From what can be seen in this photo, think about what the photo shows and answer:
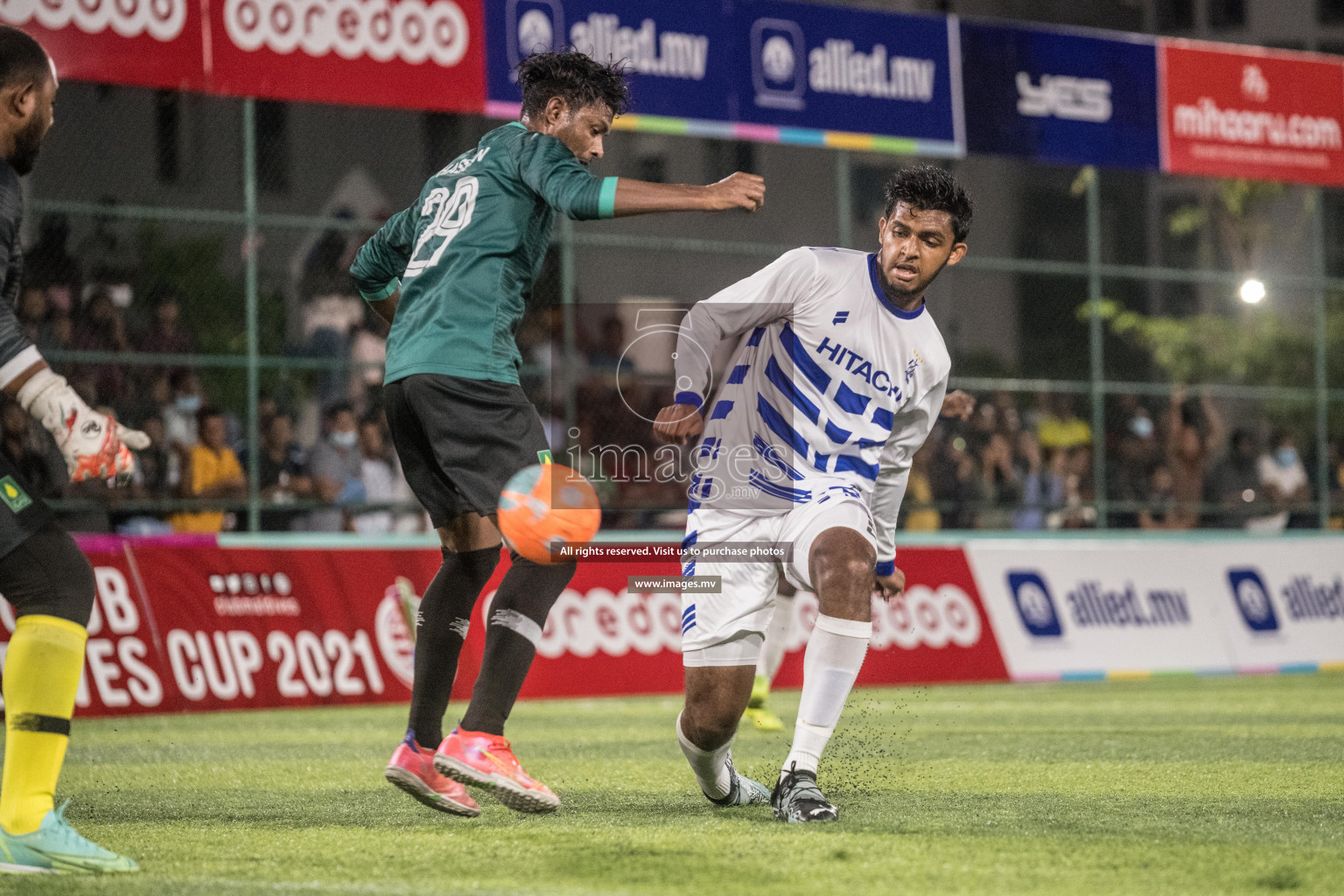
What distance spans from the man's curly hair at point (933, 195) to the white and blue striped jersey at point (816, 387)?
0.85ft

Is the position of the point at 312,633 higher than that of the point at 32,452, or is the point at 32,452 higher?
the point at 32,452

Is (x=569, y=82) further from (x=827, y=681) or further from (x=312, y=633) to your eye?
(x=312, y=633)

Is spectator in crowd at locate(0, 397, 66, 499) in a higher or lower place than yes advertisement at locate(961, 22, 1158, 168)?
lower

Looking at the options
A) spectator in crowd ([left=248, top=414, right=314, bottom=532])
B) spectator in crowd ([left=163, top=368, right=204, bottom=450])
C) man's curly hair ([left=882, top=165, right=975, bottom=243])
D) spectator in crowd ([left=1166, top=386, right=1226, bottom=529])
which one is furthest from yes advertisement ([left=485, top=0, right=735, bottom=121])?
man's curly hair ([left=882, top=165, right=975, bottom=243])

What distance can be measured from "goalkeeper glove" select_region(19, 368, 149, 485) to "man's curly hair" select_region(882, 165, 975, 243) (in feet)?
9.15

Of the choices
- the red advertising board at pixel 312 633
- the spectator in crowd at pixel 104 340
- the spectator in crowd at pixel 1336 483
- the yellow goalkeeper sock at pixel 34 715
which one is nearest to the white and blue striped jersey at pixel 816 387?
the yellow goalkeeper sock at pixel 34 715

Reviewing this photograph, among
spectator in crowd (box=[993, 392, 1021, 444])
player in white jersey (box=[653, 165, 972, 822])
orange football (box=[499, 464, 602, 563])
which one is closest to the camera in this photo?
orange football (box=[499, 464, 602, 563])

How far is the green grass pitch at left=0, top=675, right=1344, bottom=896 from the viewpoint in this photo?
4.23m

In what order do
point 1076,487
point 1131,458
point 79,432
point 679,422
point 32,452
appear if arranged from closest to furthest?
point 79,432
point 679,422
point 32,452
point 1076,487
point 1131,458

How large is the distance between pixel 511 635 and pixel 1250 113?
542 inches

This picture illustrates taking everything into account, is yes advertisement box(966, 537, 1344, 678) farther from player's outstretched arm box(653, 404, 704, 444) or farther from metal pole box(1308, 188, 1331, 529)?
player's outstretched arm box(653, 404, 704, 444)

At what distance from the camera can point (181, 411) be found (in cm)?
1245

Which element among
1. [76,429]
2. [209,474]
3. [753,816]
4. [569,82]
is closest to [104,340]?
[209,474]

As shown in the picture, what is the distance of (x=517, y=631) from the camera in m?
5.20
